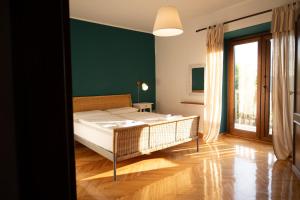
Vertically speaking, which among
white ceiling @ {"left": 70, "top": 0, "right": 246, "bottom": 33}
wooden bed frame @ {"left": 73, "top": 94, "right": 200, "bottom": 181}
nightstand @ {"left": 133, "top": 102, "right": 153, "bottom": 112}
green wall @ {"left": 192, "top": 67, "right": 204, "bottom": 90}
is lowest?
wooden bed frame @ {"left": 73, "top": 94, "right": 200, "bottom": 181}

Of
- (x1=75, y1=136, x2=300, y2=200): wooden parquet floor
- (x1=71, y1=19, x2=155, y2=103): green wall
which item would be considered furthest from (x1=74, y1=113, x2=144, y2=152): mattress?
(x1=71, y1=19, x2=155, y2=103): green wall

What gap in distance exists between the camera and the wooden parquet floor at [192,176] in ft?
7.04

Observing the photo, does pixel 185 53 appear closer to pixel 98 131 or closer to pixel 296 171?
pixel 98 131

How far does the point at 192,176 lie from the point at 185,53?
10.1ft

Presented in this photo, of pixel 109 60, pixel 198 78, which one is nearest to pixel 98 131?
pixel 109 60

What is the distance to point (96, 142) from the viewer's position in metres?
2.88

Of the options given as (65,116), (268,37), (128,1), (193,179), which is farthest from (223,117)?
(65,116)

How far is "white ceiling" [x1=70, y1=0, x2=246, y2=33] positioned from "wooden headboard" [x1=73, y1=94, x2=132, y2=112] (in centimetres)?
171

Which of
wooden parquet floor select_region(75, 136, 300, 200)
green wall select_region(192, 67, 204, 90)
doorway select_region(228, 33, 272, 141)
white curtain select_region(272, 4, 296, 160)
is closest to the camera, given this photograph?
wooden parquet floor select_region(75, 136, 300, 200)

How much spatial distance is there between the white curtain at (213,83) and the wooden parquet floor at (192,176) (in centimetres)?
61

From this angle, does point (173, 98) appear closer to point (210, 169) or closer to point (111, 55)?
point (111, 55)

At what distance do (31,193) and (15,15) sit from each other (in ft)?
1.10

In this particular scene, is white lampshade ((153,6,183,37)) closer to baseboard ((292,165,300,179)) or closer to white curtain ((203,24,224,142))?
white curtain ((203,24,224,142))

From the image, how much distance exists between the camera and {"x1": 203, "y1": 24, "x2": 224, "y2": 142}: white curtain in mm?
3969
